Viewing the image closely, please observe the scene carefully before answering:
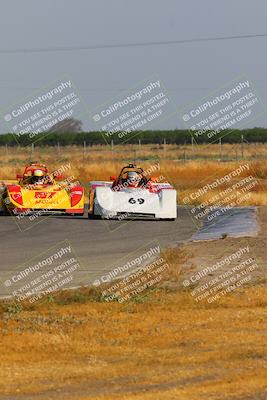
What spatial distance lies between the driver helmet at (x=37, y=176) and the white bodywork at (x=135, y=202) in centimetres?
184

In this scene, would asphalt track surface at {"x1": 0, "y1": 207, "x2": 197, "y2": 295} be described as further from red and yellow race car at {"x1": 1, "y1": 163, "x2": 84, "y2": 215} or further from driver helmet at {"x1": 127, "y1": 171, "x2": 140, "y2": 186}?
driver helmet at {"x1": 127, "y1": 171, "x2": 140, "y2": 186}

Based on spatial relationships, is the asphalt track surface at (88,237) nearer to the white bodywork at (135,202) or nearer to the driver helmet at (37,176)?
the white bodywork at (135,202)

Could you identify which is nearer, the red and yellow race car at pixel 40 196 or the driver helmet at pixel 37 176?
the red and yellow race car at pixel 40 196

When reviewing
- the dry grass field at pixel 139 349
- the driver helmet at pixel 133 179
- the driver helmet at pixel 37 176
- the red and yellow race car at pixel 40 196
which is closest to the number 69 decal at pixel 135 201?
the driver helmet at pixel 133 179

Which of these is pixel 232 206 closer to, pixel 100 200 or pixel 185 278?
pixel 100 200

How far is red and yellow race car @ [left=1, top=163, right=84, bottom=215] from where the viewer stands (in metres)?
27.7

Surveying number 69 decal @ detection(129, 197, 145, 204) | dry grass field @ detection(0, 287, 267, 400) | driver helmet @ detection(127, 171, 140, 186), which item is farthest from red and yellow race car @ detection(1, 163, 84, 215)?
dry grass field @ detection(0, 287, 267, 400)

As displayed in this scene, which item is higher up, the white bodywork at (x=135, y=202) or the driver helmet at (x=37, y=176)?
the driver helmet at (x=37, y=176)

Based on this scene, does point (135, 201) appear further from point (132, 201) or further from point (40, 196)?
point (40, 196)

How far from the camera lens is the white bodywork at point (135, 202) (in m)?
26.9

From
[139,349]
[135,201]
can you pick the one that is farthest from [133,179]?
[139,349]

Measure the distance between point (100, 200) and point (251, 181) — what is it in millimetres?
20068

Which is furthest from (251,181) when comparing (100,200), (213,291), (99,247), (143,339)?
(143,339)

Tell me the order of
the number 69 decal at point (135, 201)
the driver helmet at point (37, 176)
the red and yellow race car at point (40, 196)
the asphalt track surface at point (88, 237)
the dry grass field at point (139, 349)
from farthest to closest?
the driver helmet at point (37, 176) < the red and yellow race car at point (40, 196) < the number 69 decal at point (135, 201) < the asphalt track surface at point (88, 237) < the dry grass field at point (139, 349)
